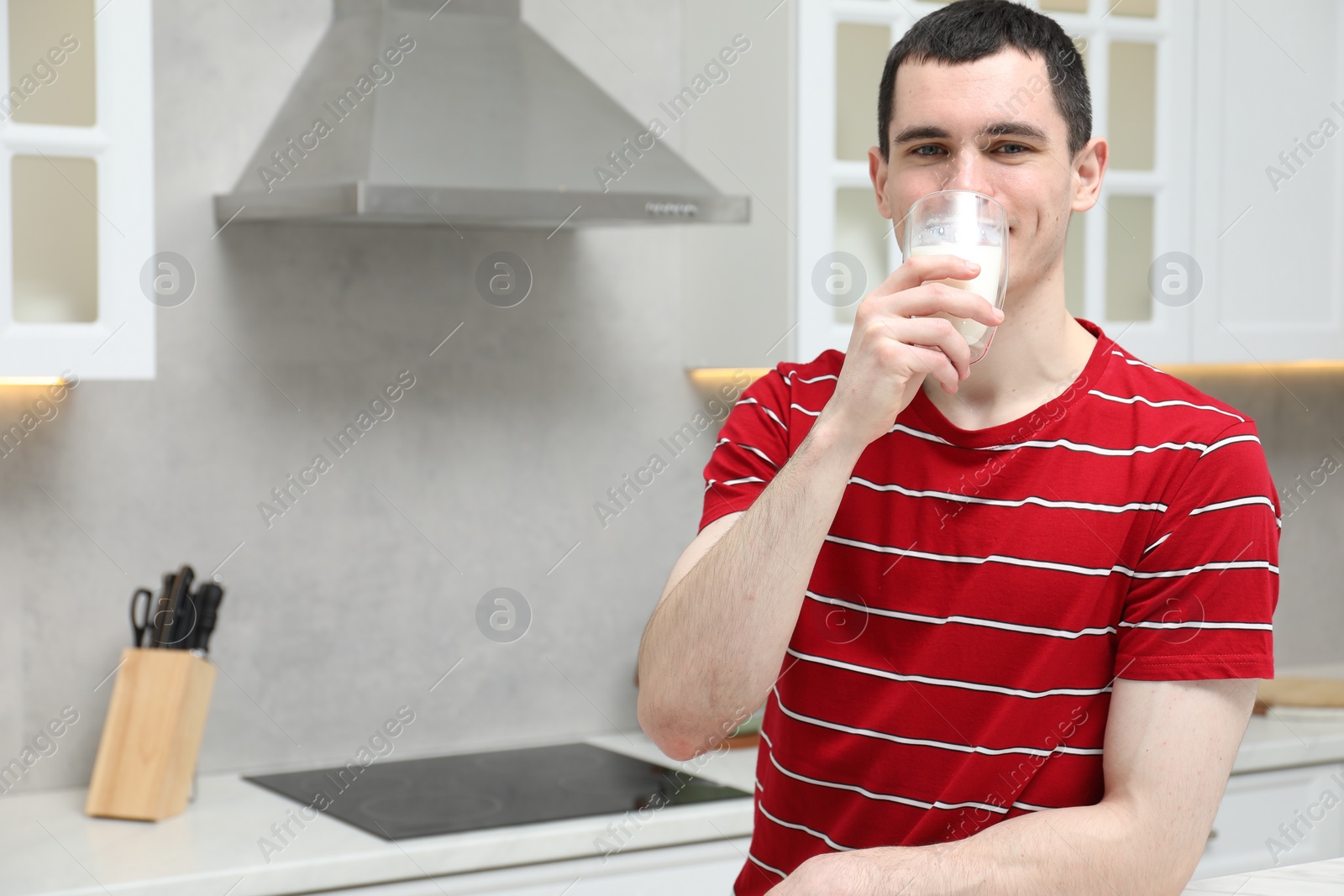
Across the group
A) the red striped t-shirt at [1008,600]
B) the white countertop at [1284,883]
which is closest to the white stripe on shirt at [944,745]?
the red striped t-shirt at [1008,600]

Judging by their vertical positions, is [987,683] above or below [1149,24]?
below

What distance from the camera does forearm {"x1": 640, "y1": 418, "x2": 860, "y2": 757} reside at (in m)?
1.07

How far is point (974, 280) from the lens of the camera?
1.02 m

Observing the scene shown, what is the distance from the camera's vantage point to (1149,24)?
2451 mm

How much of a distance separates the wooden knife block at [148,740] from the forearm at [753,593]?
1.20m

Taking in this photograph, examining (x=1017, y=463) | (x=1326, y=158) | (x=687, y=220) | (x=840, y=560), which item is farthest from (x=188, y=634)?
(x=1326, y=158)

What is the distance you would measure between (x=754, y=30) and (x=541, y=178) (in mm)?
514

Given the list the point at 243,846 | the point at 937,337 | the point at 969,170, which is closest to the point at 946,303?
the point at 937,337

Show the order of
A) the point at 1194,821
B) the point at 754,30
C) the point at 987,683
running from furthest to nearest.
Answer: the point at 754,30, the point at 987,683, the point at 1194,821

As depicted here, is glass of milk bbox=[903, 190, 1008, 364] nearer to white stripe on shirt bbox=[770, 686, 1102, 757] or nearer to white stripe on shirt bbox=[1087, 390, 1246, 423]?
white stripe on shirt bbox=[1087, 390, 1246, 423]

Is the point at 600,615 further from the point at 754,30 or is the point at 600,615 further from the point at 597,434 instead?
the point at 754,30

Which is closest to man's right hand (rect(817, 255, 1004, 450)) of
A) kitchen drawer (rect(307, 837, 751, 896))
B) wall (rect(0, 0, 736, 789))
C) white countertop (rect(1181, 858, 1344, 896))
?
white countertop (rect(1181, 858, 1344, 896))

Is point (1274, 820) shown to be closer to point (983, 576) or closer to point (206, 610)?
point (983, 576)

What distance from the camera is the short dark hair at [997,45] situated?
116 cm
